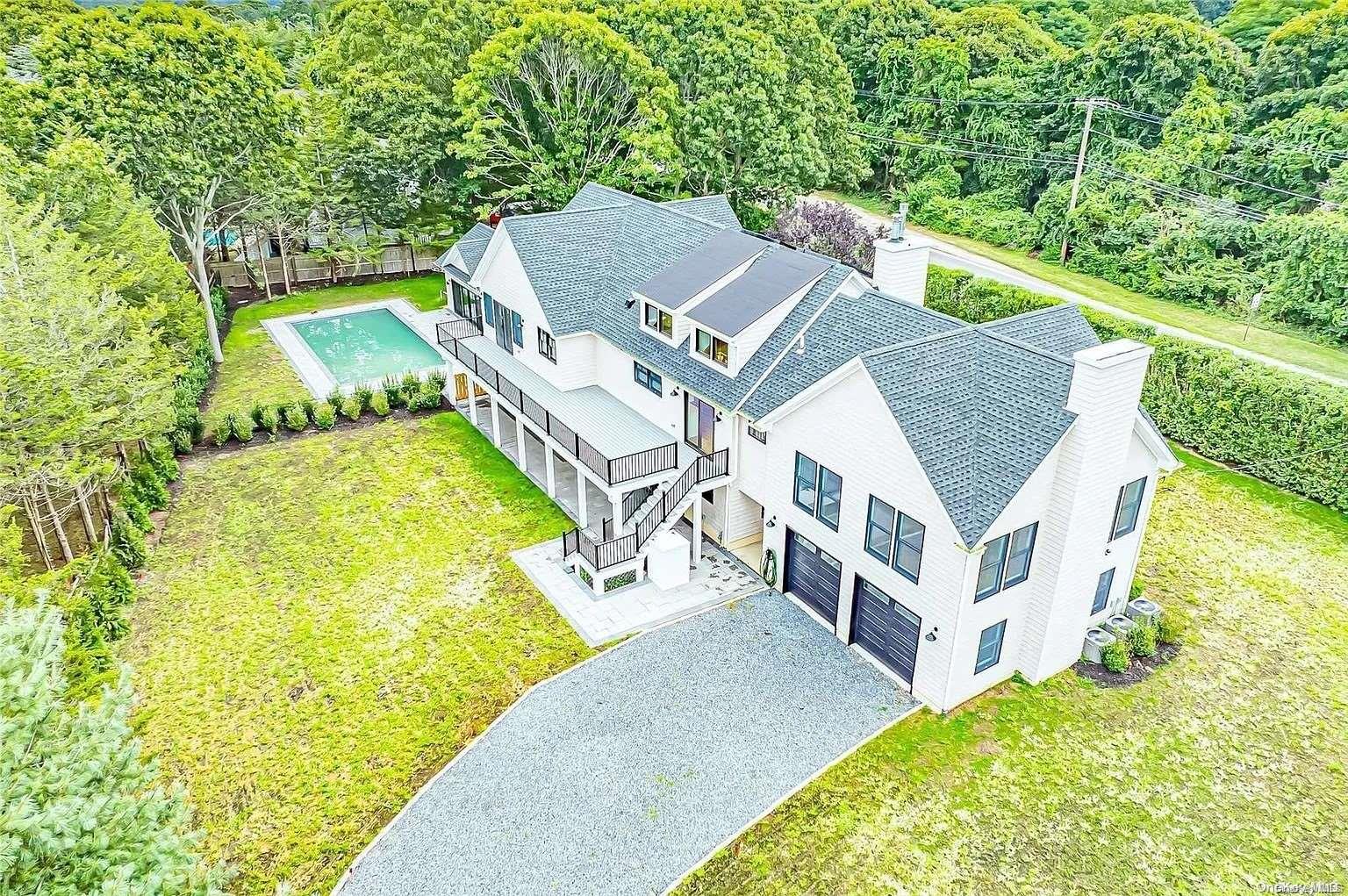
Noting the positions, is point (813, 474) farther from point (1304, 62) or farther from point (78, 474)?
point (1304, 62)

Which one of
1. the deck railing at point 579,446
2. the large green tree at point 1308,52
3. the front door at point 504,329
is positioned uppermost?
the large green tree at point 1308,52

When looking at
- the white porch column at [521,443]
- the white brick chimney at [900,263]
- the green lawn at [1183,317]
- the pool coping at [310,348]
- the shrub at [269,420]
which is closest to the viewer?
→ the white brick chimney at [900,263]

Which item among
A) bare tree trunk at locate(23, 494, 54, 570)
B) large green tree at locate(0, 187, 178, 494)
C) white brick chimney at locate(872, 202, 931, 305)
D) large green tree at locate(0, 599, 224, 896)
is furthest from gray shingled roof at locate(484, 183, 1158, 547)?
bare tree trunk at locate(23, 494, 54, 570)

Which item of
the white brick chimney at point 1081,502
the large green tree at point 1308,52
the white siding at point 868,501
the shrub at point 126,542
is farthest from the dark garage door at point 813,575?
the large green tree at point 1308,52

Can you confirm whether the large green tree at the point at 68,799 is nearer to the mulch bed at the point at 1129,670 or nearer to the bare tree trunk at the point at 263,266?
the mulch bed at the point at 1129,670

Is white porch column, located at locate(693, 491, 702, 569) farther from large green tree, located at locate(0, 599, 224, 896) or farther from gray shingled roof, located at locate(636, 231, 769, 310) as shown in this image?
large green tree, located at locate(0, 599, 224, 896)

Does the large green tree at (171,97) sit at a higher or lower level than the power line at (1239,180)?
higher
